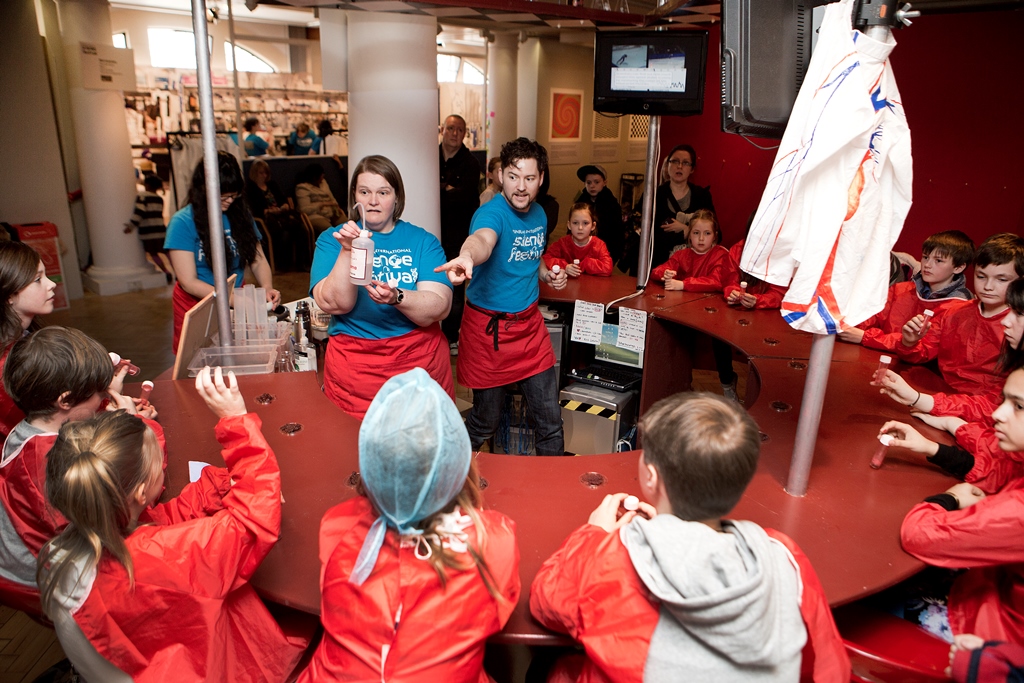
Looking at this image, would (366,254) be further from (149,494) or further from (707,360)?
(707,360)

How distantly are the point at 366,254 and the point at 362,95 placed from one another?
2.73 m

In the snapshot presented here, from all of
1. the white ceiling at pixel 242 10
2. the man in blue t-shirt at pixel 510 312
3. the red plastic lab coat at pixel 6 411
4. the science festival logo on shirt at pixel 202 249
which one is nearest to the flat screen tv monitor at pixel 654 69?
the man in blue t-shirt at pixel 510 312

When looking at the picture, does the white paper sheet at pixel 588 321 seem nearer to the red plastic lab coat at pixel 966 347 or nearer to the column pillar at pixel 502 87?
the red plastic lab coat at pixel 966 347

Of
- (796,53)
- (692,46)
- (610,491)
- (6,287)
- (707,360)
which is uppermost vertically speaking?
(692,46)

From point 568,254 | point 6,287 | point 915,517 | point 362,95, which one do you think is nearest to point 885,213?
point 915,517

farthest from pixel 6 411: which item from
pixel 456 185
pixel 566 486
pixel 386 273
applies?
pixel 456 185

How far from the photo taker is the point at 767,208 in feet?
5.31

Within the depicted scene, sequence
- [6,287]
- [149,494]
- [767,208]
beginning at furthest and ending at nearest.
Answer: [6,287], [767,208], [149,494]

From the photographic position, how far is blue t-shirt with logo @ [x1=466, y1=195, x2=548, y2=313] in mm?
2934

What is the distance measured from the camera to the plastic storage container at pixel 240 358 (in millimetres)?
2545

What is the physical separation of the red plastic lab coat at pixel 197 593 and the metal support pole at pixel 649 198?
99.6 inches

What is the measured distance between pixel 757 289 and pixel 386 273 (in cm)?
208

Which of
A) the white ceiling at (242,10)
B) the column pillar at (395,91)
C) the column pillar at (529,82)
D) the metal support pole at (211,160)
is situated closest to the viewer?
the metal support pole at (211,160)

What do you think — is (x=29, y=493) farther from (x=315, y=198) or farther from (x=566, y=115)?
(x=566, y=115)
